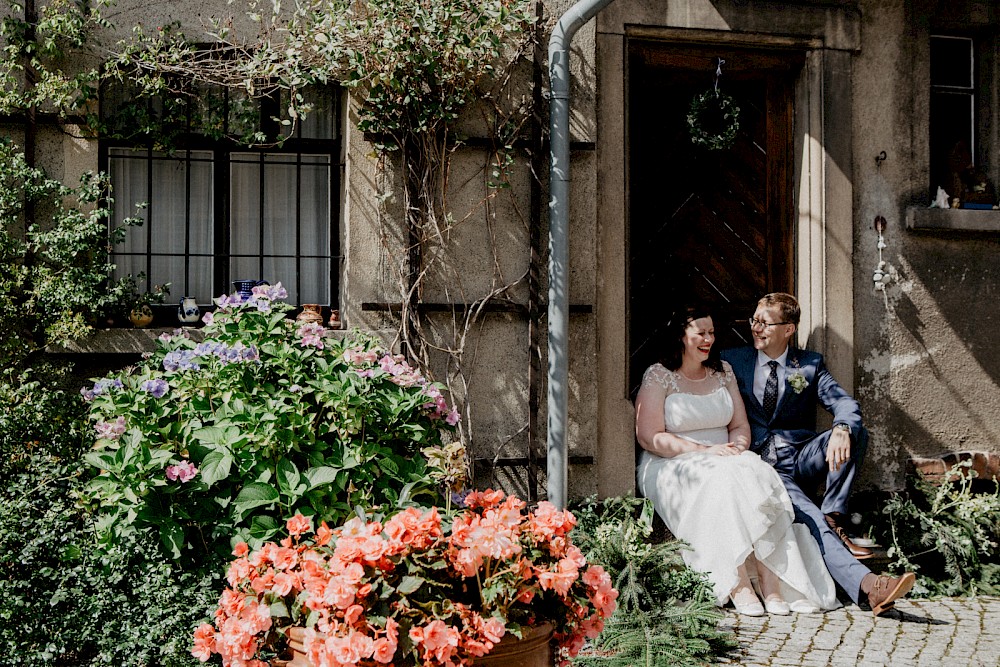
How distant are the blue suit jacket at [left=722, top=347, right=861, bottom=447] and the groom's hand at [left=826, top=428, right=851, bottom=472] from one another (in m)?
0.35

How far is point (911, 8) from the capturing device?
6.66m

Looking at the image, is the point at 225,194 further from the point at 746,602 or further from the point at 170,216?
the point at 746,602

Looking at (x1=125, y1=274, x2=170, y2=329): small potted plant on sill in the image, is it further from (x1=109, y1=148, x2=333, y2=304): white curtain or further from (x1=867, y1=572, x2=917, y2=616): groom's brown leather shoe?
(x1=867, y1=572, x2=917, y2=616): groom's brown leather shoe

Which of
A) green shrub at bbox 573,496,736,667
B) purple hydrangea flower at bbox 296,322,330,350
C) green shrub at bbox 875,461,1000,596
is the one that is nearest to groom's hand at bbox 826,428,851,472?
→ green shrub at bbox 875,461,1000,596

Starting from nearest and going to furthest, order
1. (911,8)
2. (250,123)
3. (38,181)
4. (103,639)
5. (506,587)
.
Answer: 1. (506,587)
2. (103,639)
3. (38,181)
4. (250,123)
5. (911,8)

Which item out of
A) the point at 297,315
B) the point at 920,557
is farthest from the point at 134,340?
the point at 920,557

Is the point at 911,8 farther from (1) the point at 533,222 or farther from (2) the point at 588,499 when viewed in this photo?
(2) the point at 588,499

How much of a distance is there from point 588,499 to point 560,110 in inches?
92.1

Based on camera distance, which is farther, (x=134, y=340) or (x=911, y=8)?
(x=911, y=8)

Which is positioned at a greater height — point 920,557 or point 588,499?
point 588,499

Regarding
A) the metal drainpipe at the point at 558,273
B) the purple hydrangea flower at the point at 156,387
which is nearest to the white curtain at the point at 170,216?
the purple hydrangea flower at the point at 156,387

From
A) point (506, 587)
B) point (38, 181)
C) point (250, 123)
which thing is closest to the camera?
point (506, 587)

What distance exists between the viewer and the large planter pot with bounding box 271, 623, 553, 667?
2.97 m

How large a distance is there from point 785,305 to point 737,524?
154cm
